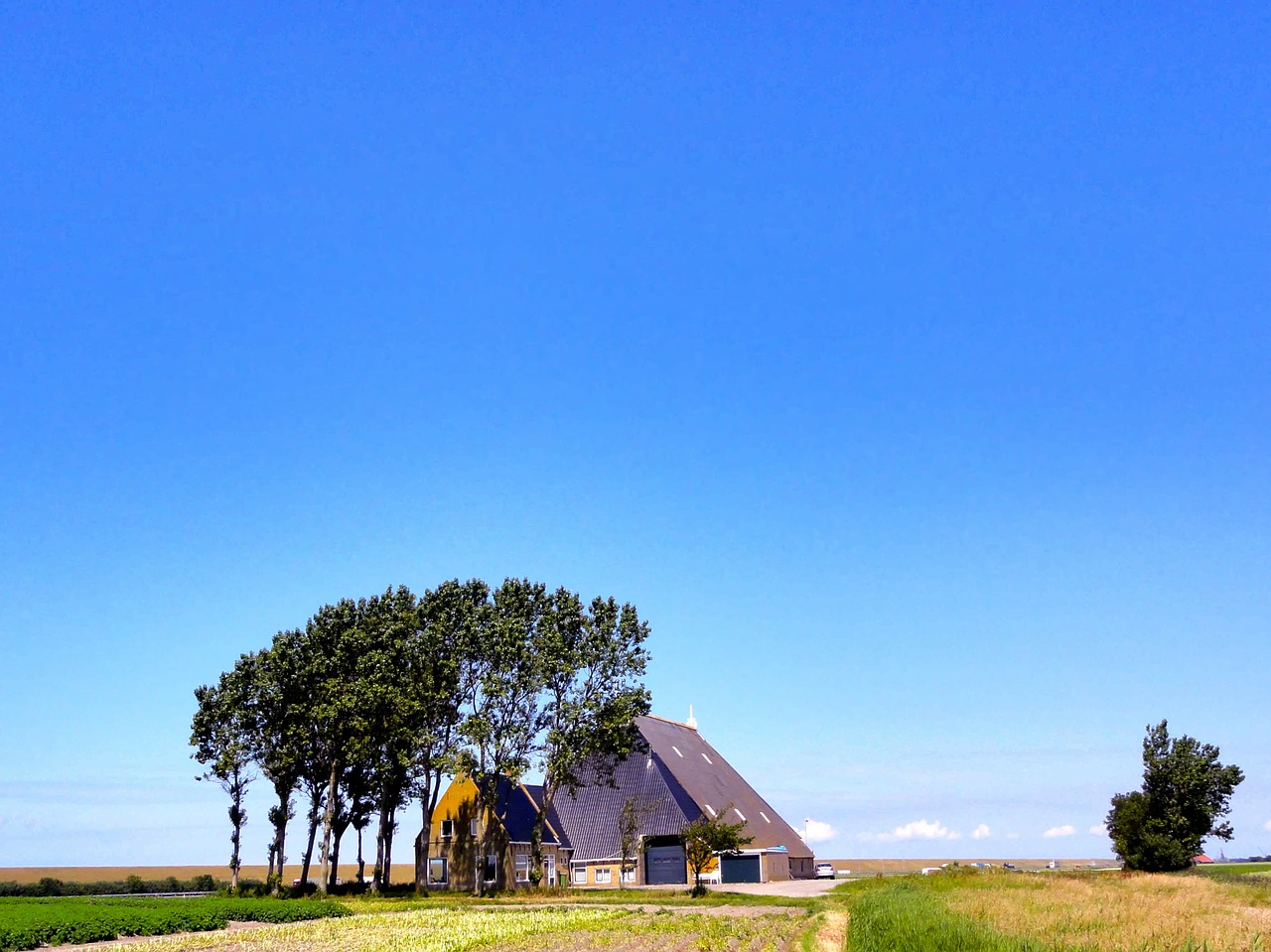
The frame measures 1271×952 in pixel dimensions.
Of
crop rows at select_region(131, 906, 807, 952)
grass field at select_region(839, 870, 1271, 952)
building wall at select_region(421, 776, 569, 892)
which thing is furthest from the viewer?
building wall at select_region(421, 776, 569, 892)

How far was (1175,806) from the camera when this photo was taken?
69.6m

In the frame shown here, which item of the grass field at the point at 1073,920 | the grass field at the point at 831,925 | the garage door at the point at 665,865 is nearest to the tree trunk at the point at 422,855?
the grass field at the point at 831,925

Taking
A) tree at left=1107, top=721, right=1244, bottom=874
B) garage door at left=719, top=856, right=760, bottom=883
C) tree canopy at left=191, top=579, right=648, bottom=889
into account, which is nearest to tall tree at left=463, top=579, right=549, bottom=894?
tree canopy at left=191, top=579, right=648, bottom=889

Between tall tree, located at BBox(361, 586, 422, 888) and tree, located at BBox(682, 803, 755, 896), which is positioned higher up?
tall tree, located at BBox(361, 586, 422, 888)

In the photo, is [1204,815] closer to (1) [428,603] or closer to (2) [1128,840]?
(2) [1128,840]

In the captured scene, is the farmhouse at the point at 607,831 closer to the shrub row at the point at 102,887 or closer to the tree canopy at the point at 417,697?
the tree canopy at the point at 417,697

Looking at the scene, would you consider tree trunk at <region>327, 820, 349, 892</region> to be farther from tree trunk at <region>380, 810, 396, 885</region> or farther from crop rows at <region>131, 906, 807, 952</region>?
crop rows at <region>131, 906, 807, 952</region>

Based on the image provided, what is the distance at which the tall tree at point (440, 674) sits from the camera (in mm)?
59156

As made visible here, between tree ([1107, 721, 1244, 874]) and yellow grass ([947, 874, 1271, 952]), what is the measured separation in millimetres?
21988

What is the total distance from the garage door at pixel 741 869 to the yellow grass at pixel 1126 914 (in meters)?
31.5

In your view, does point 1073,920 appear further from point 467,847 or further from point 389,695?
point 467,847

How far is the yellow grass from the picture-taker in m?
23.3

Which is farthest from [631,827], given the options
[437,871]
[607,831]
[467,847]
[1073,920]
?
[1073,920]

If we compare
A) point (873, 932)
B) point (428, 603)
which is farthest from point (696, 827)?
point (873, 932)
